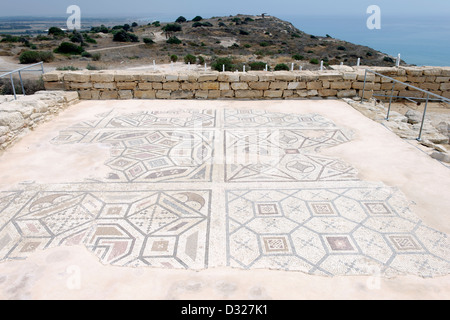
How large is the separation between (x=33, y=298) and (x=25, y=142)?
350 centimetres

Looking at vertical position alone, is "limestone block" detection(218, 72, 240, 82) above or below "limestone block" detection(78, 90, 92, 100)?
above

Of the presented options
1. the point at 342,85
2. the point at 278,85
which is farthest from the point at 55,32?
the point at 342,85

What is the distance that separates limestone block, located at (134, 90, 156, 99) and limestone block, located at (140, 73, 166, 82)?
0.82ft

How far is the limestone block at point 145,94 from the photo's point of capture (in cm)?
746

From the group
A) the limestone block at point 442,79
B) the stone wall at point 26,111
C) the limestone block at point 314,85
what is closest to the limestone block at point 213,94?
the limestone block at point 314,85

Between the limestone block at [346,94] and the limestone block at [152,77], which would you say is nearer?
the limestone block at [152,77]

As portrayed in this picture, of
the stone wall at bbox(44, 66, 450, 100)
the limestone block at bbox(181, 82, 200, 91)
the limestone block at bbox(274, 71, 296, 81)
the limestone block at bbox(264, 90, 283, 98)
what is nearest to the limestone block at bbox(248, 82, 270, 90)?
the stone wall at bbox(44, 66, 450, 100)

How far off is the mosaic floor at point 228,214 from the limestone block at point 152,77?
2804 millimetres

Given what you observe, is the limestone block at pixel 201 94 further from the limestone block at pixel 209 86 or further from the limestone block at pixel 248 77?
the limestone block at pixel 248 77

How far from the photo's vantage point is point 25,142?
499 centimetres

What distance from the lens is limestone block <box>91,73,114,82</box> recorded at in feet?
23.8

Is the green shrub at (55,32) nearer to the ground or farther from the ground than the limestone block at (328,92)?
farther from the ground

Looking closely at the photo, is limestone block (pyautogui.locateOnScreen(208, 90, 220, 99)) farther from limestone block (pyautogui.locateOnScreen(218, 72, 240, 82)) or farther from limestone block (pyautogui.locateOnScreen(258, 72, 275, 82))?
limestone block (pyautogui.locateOnScreen(258, 72, 275, 82))
